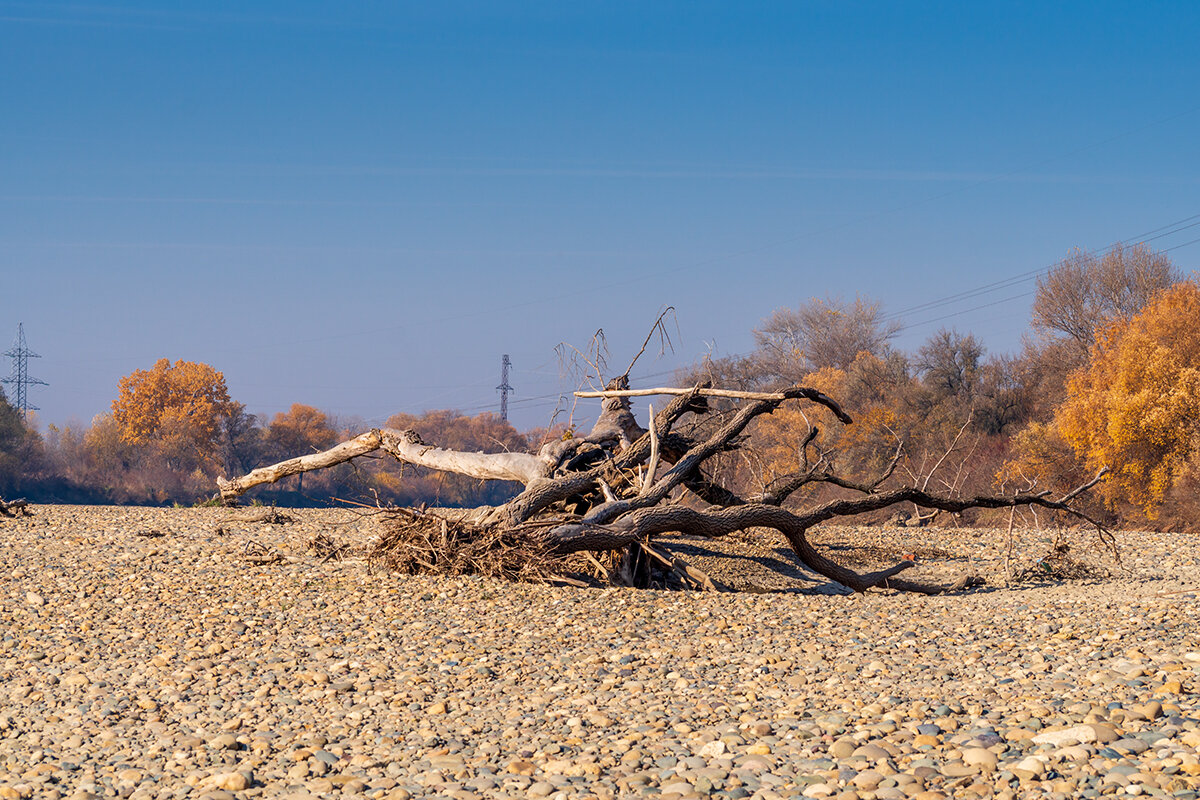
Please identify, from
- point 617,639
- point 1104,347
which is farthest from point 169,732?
point 1104,347

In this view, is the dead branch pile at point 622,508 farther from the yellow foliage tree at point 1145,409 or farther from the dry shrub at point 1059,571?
the yellow foliage tree at point 1145,409

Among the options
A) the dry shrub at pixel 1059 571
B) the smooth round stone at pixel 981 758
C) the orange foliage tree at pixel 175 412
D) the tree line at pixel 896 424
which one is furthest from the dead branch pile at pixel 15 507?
the orange foliage tree at pixel 175 412

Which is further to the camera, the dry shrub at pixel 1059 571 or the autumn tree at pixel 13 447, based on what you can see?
the autumn tree at pixel 13 447

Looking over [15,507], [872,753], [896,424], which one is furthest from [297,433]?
[872,753]

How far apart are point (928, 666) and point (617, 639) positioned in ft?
5.22

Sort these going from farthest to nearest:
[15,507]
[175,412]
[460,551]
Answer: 1. [175,412]
2. [15,507]
3. [460,551]

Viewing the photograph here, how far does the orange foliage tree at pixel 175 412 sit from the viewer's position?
4356 centimetres

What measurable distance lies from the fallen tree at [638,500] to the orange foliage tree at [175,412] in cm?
3749

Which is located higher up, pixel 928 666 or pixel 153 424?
pixel 153 424

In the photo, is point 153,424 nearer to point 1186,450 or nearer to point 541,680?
point 1186,450

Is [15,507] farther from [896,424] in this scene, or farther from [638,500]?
[896,424]

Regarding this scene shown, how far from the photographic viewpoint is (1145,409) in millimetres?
20891

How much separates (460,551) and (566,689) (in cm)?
271

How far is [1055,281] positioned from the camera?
3216 cm
